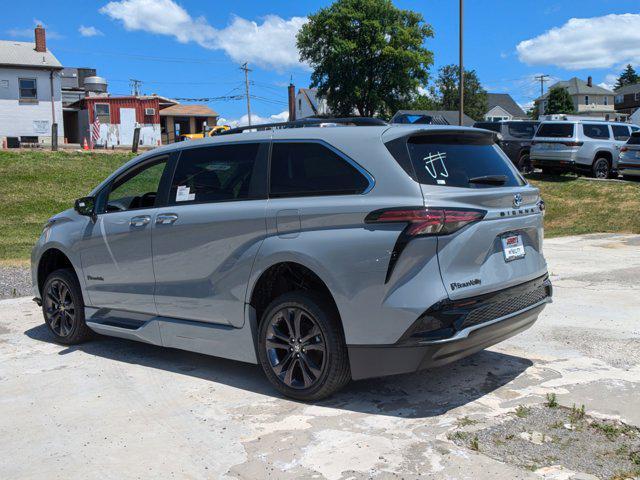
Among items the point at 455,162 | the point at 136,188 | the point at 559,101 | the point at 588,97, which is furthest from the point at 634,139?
the point at 588,97

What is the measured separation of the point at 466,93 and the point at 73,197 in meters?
92.1

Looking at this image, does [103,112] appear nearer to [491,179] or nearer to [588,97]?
[491,179]

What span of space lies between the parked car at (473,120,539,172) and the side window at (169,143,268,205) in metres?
20.4

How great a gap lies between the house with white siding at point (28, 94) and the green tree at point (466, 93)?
68081 millimetres

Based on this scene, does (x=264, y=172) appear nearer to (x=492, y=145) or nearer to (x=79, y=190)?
(x=492, y=145)

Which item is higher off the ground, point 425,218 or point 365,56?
point 365,56

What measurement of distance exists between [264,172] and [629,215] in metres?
13.8

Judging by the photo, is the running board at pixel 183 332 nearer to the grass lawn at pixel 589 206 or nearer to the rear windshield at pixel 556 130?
the grass lawn at pixel 589 206

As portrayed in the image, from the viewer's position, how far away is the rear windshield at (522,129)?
24802 mm

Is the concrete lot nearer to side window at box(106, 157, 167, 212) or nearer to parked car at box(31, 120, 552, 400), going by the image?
parked car at box(31, 120, 552, 400)

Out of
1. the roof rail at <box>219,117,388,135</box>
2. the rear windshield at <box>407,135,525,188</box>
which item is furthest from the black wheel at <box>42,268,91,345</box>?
the rear windshield at <box>407,135,525,188</box>

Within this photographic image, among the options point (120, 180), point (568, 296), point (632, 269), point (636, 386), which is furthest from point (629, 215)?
point (120, 180)

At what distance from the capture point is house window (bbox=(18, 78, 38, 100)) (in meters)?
43.3

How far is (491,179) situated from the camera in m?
4.57
